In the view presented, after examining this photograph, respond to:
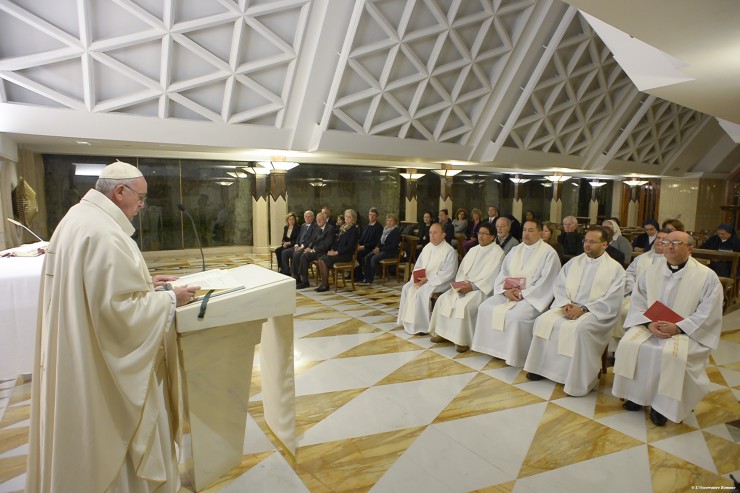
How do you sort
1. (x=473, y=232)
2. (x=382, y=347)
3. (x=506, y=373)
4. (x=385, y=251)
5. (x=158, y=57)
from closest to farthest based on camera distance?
(x=506, y=373) < (x=382, y=347) < (x=158, y=57) < (x=385, y=251) < (x=473, y=232)

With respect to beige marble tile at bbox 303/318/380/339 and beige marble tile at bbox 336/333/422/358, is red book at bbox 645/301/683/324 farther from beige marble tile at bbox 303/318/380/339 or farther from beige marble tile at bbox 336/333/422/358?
beige marble tile at bbox 303/318/380/339

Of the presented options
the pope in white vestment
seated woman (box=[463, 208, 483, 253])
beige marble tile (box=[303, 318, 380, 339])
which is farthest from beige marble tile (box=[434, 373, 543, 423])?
seated woman (box=[463, 208, 483, 253])

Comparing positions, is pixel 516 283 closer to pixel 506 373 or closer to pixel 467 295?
pixel 467 295

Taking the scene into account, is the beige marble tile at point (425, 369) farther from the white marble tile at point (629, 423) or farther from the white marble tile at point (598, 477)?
the white marble tile at point (598, 477)

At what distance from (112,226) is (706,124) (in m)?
19.0


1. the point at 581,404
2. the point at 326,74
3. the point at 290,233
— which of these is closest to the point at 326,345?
the point at 581,404

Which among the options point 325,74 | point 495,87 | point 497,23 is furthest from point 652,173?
point 325,74

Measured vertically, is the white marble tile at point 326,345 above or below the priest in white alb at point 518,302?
below

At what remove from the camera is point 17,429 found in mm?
3242

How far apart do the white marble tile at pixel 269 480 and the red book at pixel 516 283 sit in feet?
9.82

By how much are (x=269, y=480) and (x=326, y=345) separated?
97.4 inches

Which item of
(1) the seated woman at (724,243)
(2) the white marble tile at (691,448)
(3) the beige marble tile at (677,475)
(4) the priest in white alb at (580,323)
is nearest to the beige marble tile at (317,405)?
(4) the priest in white alb at (580,323)

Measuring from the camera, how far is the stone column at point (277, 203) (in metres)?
11.9

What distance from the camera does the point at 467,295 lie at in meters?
5.12
